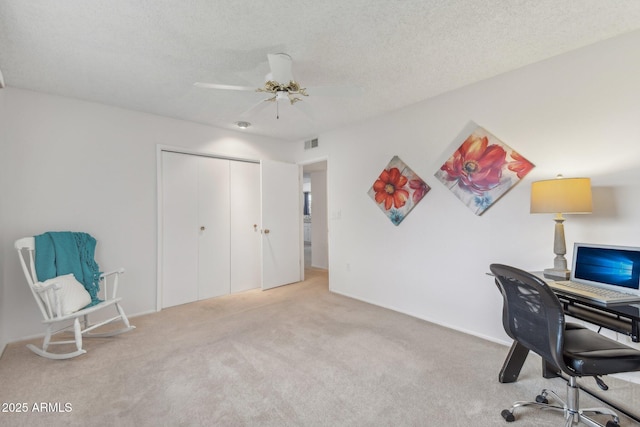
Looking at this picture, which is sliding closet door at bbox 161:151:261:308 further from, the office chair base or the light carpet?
the office chair base

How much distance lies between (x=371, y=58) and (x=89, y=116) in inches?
120

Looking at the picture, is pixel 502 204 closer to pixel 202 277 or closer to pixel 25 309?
pixel 202 277

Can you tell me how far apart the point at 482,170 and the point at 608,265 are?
1.21 metres

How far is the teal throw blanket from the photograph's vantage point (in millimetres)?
2514

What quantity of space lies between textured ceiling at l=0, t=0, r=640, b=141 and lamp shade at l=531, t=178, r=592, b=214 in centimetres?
106

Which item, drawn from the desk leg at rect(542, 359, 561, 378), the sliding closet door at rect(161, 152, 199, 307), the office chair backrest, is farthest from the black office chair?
the sliding closet door at rect(161, 152, 199, 307)

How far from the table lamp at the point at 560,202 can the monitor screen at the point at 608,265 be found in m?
0.12

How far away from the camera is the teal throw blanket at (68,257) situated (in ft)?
8.25

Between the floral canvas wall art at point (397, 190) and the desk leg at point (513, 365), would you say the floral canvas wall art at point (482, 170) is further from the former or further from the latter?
the desk leg at point (513, 365)

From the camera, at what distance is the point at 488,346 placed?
2.50 m

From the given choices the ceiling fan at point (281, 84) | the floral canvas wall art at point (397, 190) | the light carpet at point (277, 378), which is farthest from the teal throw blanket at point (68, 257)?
the floral canvas wall art at point (397, 190)

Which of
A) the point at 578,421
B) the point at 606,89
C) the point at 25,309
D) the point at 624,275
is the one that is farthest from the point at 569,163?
the point at 25,309

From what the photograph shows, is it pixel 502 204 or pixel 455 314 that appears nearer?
pixel 502 204

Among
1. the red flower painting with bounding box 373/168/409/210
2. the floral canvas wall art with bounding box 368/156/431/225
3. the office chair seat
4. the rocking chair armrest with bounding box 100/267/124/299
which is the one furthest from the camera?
the red flower painting with bounding box 373/168/409/210
